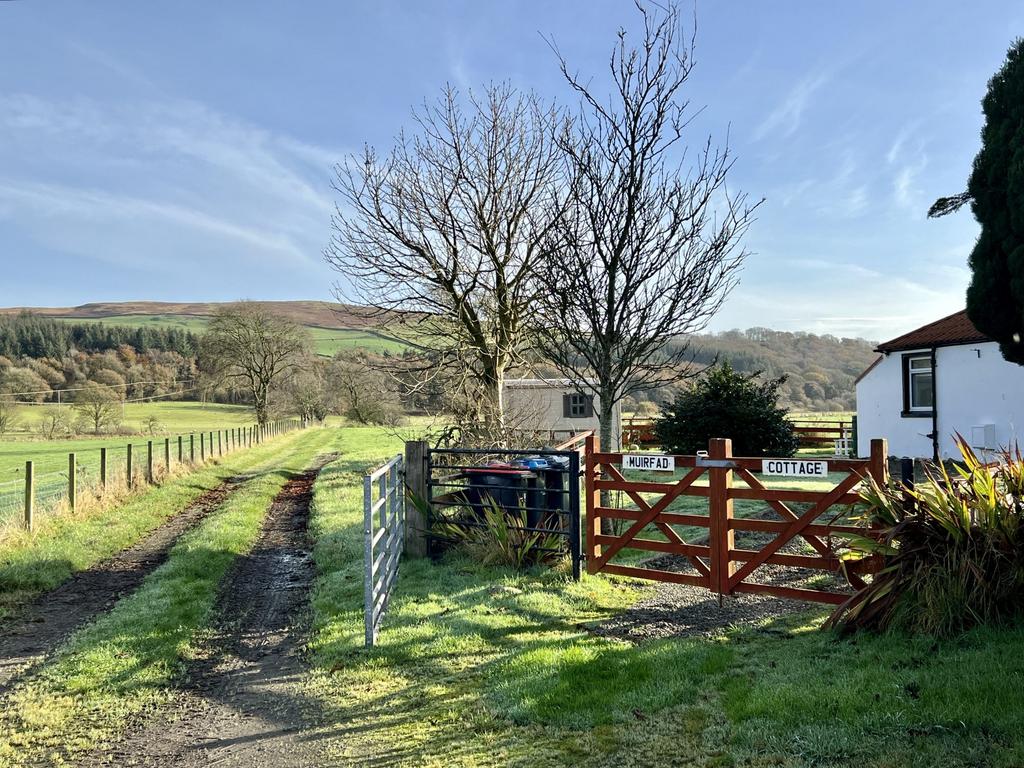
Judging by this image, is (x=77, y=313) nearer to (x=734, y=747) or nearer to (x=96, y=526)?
(x=96, y=526)

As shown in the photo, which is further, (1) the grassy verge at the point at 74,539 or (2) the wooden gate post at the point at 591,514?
(1) the grassy verge at the point at 74,539

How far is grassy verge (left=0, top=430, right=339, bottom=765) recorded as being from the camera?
13.8 ft

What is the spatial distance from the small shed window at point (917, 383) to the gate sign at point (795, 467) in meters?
15.5

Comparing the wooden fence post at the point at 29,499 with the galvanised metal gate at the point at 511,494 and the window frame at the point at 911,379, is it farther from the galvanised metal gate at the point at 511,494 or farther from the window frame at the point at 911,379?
the window frame at the point at 911,379

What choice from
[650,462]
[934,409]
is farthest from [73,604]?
[934,409]

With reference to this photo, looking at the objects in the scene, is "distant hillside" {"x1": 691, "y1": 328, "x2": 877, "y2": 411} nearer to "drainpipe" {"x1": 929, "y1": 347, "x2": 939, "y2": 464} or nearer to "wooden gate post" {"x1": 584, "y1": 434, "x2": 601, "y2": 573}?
"drainpipe" {"x1": 929, "y1": 347, "x2": 939, "y2": 464}

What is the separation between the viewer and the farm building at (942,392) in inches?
675

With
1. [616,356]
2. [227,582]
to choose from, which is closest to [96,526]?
[227,582]

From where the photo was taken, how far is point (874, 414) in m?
21.2

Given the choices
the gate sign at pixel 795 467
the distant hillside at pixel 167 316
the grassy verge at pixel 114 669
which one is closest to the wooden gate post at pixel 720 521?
the gate sign at pixel 795 467

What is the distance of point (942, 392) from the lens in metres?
18.7

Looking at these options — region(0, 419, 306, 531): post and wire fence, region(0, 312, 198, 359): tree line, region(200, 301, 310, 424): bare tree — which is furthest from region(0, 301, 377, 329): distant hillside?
region(0, 419, 306, 531): post and wire fence

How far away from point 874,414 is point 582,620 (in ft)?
59.5

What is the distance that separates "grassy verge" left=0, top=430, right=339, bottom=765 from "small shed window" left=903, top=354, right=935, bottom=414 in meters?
18.0
